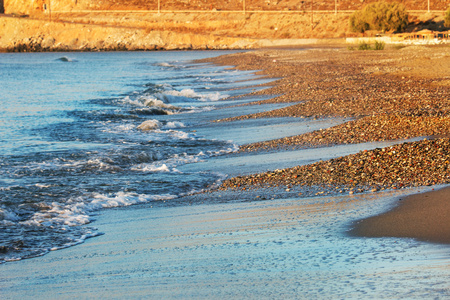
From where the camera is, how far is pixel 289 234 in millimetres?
6348

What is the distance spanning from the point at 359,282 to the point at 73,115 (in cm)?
2005

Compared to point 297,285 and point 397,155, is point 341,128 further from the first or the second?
point 297,285

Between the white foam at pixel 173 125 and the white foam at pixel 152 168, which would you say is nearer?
the white foam at pixel 152 168

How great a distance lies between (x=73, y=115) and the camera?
2330 centimetres

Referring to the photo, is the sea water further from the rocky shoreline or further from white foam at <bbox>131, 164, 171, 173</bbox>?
the rocky shoreline

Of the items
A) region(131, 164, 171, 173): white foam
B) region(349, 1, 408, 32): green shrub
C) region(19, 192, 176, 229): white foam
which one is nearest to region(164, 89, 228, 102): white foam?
region(131, 164, 171, 173): white foam

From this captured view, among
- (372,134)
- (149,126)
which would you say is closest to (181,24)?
(149,126)

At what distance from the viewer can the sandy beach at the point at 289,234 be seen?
4898mm

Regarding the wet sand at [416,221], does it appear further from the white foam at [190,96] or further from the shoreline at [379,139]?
the white foam at [190,96]

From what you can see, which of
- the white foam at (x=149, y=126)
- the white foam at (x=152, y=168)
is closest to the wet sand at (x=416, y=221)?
the white foam at (x=152, y=168)

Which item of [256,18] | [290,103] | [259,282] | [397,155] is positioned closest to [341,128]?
[397,155]

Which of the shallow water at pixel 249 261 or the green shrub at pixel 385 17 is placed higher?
the green shrub at pixel 385 17

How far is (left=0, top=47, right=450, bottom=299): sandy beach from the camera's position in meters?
4.90

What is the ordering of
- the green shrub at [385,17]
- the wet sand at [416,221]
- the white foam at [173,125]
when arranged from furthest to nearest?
1. the green shrub at [385,17]
2. the white foam at [173,125]
3. the wet sand at [416,221]
